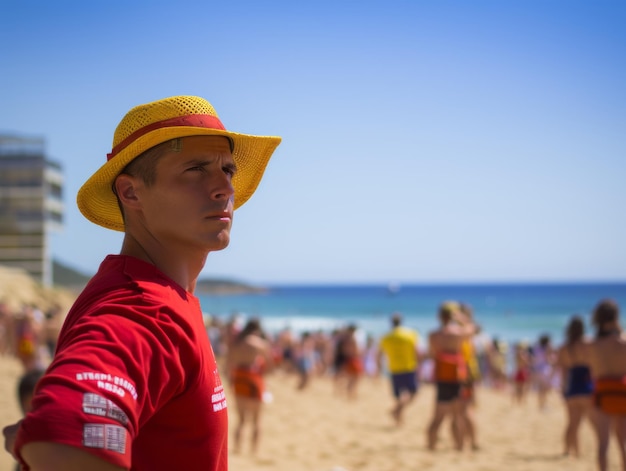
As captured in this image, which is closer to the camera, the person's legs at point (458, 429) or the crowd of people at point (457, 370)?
the crowd of people at point (457, 370)

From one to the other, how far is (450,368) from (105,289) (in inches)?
289

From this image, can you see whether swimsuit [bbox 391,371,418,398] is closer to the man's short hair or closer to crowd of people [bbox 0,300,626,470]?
crowd of people [bbox 0,300,626,470]

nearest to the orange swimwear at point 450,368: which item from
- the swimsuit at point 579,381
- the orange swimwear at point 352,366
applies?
the swimsuit at point 579,381

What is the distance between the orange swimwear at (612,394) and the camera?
6270 millimetres

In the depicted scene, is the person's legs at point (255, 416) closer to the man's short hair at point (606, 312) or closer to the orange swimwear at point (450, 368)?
the orange swimwear at point (450, 368)

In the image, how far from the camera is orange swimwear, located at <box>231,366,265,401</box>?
803cm

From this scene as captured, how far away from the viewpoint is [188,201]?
53.1 inches

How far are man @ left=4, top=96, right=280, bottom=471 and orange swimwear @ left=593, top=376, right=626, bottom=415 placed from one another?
5.68 m

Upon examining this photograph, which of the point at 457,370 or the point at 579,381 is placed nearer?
the point at 579,381

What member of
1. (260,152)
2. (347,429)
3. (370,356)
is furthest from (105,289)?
(370,356)

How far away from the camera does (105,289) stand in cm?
120

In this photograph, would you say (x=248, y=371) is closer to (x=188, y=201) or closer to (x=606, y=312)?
(x=606, y=312)

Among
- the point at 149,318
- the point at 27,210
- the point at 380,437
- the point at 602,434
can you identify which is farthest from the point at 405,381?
the point at 27,210

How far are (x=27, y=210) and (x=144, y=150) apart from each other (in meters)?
51.4
